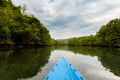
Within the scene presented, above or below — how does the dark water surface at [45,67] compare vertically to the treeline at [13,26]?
below

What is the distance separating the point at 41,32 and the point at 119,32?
111ft

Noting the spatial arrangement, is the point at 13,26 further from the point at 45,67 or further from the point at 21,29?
the point at 45,67

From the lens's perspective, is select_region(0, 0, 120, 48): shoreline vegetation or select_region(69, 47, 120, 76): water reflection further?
select_region(0, 0, 120, 48): shoreline vegetation

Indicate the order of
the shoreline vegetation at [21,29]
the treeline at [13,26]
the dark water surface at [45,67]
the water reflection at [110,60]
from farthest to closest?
the shoreline vegetation at [21,29] → the treeline at [13,26] → the water reflection at [110,60] → the dark water surface at [45,67]

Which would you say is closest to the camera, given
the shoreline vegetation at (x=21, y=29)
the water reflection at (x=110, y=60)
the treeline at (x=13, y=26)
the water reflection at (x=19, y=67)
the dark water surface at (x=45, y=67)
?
the dark water surface at (x=45, y=67)

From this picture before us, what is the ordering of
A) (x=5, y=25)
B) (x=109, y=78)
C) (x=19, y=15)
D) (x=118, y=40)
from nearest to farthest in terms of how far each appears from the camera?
(x=109, y=78) → (x=5, y=25) → (x=19, y=15) → (x=118, y=40)

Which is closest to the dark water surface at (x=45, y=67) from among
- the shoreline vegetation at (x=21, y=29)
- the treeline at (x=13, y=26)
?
the treeline at (x=13, y=26)

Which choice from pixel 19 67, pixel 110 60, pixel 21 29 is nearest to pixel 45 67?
pixel 19 67

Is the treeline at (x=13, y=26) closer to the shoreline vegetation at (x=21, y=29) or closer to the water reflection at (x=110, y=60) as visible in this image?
the shoreline vegetation at (x=21, y=29)

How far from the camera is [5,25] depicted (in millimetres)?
35750

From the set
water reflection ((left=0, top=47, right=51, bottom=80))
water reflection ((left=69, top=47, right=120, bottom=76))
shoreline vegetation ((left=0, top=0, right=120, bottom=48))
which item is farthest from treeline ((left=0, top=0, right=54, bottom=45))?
water reflection ((left=0, top=47, right=51, bottom=80))

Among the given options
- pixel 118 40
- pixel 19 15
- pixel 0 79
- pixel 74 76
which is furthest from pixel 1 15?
pixel 118 40

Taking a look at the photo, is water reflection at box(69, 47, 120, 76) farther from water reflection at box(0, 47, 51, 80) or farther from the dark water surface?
water reflection at box(0, 47, 51, 80)

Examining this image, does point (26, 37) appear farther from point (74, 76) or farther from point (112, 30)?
point (74, 76)
